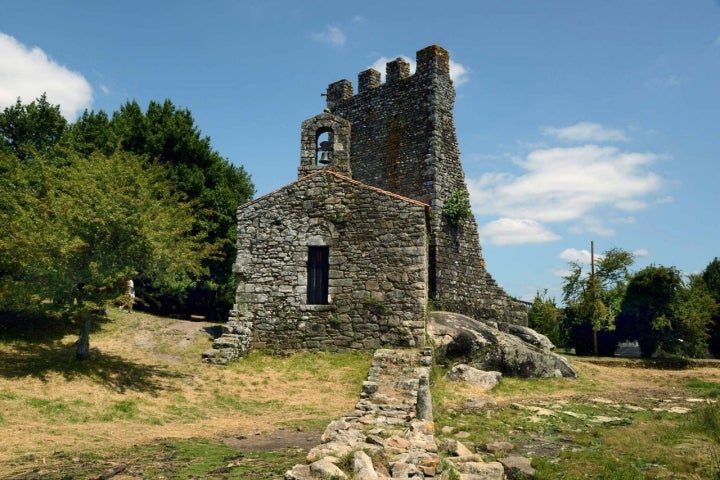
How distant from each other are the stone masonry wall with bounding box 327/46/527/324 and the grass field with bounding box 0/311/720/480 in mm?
4889

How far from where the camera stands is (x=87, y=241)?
13.6 m

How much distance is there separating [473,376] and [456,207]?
759 cm

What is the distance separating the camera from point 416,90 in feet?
71.8

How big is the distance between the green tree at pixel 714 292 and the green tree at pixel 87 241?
29.1 meters

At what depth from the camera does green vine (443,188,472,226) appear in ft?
68.1

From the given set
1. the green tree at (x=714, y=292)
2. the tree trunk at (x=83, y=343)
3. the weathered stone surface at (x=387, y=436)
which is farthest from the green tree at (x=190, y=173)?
the green tree at (x=714, y=292)

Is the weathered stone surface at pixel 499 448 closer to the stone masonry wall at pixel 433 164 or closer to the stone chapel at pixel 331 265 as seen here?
the stone chapel at pixel 331 265

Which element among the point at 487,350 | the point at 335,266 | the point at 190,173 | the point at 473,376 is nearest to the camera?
the point at 473,376

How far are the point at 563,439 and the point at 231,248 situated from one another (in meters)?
19.7

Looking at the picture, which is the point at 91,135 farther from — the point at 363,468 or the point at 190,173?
the point at 363,468

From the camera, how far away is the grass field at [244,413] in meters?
7.82

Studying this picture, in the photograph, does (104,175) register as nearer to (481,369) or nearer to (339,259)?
(339,259)

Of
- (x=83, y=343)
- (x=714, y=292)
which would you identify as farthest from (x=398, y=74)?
(x=714, y=292)

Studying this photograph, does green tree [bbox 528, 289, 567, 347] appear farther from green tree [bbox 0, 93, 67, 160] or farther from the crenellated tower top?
green tree [bbox 0, 93, 67, 160]
